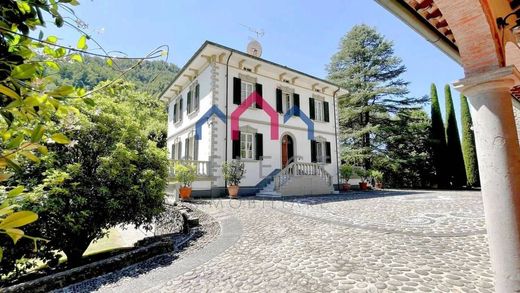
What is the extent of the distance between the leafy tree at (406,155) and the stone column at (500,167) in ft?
67.9

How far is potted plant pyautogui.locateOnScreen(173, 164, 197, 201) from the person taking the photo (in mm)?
10938

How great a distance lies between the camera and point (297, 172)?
547 inches

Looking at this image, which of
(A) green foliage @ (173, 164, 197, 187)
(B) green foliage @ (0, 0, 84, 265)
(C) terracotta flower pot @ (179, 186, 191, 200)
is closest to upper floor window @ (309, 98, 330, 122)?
(A) green foliage @ (173, 164, 197, 187)

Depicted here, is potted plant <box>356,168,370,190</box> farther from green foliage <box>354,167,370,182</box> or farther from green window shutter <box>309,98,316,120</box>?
green window shutter <box>309,98,316,120</box>

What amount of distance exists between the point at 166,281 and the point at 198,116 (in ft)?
39.6

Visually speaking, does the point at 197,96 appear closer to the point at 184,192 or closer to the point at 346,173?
the point at 184,192

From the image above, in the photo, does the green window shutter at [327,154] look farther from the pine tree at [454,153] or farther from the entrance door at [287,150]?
the pine tree at [454,153]

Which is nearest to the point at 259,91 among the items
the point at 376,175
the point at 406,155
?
the point at 376,175

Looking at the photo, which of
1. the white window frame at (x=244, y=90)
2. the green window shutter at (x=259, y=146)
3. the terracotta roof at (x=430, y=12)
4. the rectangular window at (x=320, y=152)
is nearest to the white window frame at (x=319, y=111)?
the rectangular window at (x=320, y=152)

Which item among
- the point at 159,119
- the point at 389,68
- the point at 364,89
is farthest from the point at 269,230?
the point at 159,119

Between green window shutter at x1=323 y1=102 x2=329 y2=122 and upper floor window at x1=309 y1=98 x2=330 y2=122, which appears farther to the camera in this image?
green window shutter at x1=323 y1=102 x2=329 y2=122

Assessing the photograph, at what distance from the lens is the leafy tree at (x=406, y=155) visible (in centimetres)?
2180

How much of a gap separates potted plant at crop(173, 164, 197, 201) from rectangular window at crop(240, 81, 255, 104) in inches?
215

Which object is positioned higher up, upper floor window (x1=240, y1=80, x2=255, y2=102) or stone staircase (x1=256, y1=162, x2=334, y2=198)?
upper floor window (x1=240, y1=80, x2=255, y2=102)
